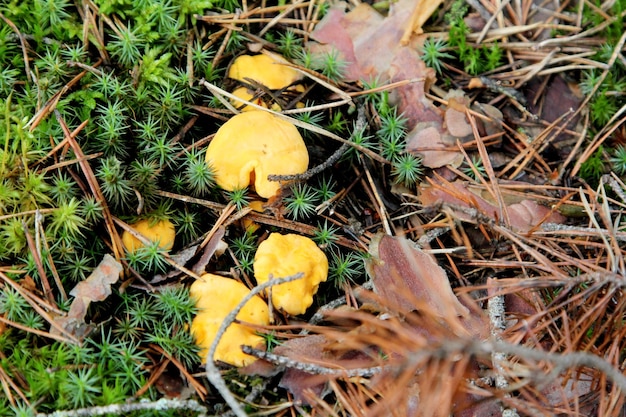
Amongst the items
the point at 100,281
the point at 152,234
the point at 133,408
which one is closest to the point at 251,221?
the point at 152,234

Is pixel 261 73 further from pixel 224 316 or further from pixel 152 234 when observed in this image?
pixel 224 316

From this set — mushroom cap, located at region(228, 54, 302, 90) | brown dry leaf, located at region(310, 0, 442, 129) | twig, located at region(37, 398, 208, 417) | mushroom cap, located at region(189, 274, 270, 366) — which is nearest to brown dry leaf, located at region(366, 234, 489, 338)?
mushroom cap, located at region(189, 274, 270, 366)

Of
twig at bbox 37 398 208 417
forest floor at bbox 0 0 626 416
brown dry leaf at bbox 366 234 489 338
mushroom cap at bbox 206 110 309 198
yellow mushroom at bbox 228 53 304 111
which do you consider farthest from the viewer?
yellow mushroom at bbox 228 53 304 111

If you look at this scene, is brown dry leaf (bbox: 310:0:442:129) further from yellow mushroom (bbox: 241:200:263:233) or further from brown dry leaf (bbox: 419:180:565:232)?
yellow mushroom (bbox: 241:200:263:233)

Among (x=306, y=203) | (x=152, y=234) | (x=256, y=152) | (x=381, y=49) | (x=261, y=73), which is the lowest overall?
(x=152, y=234)

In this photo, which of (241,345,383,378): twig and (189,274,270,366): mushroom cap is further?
(189,274,270,366): mushroom cap

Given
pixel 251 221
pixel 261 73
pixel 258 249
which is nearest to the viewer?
pixel 258 249

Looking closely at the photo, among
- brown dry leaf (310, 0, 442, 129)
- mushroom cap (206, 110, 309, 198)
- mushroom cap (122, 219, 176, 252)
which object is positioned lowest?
mushroom cap (122, 219, 176, 252)

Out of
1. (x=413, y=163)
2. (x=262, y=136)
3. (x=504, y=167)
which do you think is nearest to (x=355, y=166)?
(x=413, y=163)
